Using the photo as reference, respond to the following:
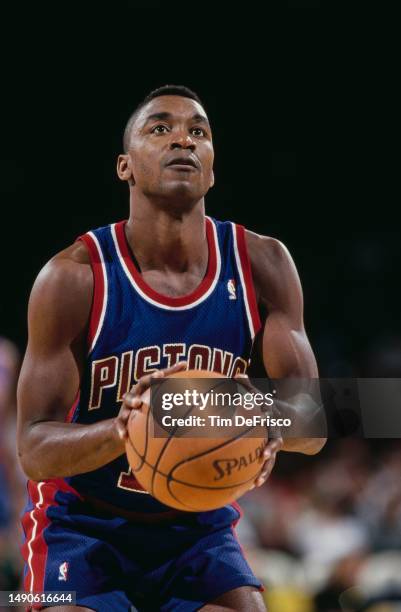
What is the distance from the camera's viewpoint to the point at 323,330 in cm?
956

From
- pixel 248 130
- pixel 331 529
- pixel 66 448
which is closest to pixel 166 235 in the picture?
pixel 66 448

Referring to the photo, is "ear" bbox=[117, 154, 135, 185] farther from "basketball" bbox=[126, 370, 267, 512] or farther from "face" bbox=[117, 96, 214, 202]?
"basketball" bbox=[126, 370, 267, 512]

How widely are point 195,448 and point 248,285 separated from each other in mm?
910

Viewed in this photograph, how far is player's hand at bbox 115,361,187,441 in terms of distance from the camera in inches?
104

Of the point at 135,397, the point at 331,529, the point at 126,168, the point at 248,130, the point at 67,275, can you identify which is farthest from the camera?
the point at 248,130

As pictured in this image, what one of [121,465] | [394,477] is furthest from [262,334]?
[394,477]

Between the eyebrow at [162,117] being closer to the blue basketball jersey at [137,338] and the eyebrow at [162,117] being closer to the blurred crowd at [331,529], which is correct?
the blue basketball jersey at [137,338]

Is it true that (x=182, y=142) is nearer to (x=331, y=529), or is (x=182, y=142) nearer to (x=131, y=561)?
(x=131, y=561)

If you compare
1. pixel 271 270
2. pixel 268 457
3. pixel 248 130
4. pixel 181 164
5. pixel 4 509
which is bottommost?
pixel 4 509

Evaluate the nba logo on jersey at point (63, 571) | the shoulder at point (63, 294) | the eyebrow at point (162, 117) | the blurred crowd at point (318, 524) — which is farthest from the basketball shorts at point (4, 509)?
the eyebrow at point (162, 117)

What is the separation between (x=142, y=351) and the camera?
10.7 ft

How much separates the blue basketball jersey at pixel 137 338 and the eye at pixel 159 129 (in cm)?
47

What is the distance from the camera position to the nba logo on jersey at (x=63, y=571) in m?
3.07

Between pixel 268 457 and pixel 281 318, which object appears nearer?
pixel 268 457
